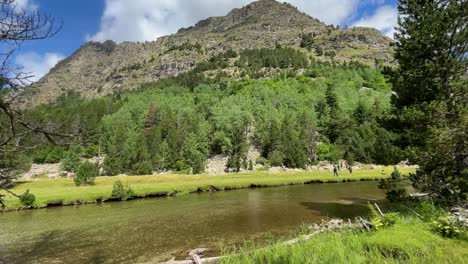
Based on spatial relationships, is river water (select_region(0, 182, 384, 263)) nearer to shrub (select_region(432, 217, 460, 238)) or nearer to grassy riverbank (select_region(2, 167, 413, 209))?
grassy riverbank (select_region(2, 167, 413, 209))

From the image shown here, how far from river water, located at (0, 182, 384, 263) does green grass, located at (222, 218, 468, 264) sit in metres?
8.45

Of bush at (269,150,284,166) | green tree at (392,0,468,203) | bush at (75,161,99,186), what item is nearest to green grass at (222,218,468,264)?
green tree at (392,0,468,203)

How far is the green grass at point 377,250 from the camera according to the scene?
9.55 m

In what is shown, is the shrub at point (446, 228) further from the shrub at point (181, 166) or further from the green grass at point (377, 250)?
the shrub at point (181, 166)

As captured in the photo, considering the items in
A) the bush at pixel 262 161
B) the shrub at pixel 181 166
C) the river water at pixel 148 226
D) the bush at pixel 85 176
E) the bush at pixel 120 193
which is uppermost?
the bush at pixel 262 161

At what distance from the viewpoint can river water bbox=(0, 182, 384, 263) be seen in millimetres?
19422

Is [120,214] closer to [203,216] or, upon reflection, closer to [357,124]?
[203,216]

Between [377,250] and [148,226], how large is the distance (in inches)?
813

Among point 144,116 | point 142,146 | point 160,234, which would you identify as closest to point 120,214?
point 160,234

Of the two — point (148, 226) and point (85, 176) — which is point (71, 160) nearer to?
point (85, 176)

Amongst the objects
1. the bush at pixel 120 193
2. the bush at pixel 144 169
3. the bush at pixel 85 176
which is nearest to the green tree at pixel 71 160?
the bush at pixel 144 169

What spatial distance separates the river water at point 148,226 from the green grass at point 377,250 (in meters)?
8.45

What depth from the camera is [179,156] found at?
104625 mm

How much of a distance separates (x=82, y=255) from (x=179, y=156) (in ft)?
282
